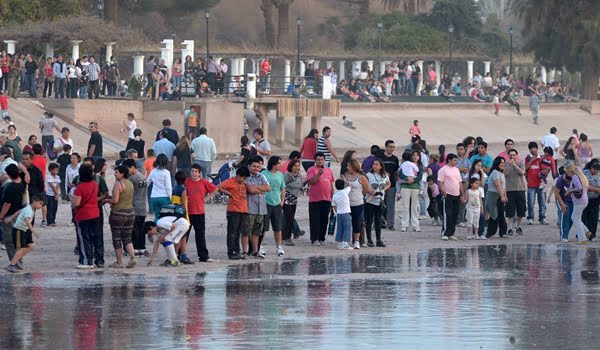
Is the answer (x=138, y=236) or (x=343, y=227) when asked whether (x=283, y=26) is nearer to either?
(x=343, y=227)

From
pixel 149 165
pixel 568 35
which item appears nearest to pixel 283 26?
pixel 568 35

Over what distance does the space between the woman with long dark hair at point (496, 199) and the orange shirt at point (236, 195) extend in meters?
5.19

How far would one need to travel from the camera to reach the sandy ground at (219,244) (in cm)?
1828

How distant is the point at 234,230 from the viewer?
746 inches

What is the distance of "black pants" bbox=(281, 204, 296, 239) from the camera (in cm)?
2073

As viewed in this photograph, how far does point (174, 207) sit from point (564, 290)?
5.06 metres

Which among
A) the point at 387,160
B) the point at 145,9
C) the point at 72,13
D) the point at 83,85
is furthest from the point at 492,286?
the point at 145,9

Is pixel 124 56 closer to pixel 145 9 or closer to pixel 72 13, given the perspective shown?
pixel 72 13

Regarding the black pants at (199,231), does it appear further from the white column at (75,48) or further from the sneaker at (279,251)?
the white column at (75,48)

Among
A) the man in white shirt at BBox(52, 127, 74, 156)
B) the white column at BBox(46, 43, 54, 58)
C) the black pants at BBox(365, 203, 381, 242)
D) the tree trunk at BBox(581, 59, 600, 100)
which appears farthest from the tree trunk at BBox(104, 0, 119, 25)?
the black pants at BBox(365, 203, 381, 242)

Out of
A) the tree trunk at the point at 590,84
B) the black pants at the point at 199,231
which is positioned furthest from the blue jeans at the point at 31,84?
the tree trunk at the point at 590,84

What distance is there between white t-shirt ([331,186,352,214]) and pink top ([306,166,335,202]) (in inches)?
14.9

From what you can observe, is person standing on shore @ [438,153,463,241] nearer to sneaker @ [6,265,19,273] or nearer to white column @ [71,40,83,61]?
sneaker @ [6,265,19,273]

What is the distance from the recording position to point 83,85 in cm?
4159
